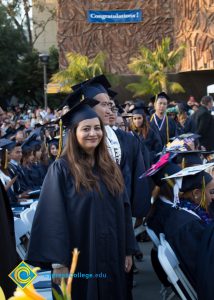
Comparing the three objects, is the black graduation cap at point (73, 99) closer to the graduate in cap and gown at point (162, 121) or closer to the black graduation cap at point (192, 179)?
the black graduation cap at point (192, 179)

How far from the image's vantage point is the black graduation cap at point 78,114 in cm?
362

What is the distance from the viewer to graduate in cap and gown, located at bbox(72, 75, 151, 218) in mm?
4305

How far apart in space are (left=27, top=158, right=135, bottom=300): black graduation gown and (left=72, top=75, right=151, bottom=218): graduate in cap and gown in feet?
2.99

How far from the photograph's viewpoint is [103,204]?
3455 mm

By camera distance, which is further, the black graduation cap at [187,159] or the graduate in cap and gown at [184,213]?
the black graduation cap at [187,159]

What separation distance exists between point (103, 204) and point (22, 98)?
131ft

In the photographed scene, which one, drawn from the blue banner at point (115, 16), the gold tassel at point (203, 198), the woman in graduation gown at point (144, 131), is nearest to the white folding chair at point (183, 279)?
the gold tassel at point (203, 198)

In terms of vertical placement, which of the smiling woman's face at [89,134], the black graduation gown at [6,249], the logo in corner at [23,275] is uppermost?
the smiling woman's face at [89,134]

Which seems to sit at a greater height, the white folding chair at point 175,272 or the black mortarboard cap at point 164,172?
the black mortarboard cap at point 164,172

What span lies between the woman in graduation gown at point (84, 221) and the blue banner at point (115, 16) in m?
28.8

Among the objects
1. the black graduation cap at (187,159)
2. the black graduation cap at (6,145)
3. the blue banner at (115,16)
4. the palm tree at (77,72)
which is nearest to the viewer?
the black graduation cap at (187,159)

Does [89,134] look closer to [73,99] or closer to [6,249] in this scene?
[73,99]

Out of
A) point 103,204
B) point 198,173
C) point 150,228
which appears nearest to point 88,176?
point 103,204

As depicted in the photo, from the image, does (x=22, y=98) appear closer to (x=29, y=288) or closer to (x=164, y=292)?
(x=164, y=292)
